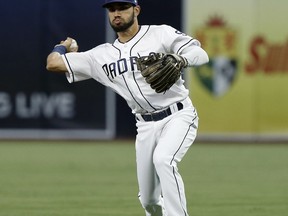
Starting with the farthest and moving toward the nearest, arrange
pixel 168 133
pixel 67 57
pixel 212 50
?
pixel 212 50
pixel 67 57
pixel 168 133

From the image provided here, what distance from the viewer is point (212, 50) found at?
17.2 metres

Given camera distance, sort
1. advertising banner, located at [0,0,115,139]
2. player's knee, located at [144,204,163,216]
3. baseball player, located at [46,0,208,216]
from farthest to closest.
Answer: advertising banner, located at [0,0,115,139]
player's knee, located at [144,204,163,216]
baseball player, located at [46,0,208,216]

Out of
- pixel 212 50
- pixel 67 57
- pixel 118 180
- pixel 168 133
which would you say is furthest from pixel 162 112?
pixel 212 50

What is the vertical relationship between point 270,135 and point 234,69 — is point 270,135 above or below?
below

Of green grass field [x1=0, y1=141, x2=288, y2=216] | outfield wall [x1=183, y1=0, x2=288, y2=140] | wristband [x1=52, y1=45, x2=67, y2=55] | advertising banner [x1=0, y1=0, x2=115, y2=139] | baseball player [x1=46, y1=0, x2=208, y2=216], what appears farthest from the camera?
advertising banner [x1=0, y1=0, x2=115, y2=139]

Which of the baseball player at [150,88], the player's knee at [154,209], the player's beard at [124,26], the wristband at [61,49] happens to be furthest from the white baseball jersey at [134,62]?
the player's knee at [154,209]

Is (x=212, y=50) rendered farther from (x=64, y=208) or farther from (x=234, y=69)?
(x=64, y=208)

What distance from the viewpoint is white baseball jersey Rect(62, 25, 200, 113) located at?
684cm

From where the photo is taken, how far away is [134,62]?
687cm

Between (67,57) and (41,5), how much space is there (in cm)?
1045

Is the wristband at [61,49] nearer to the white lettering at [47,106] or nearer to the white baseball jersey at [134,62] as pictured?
the white baseball jersey at [134,62]

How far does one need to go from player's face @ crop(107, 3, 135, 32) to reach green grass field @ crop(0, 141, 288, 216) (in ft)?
6.65

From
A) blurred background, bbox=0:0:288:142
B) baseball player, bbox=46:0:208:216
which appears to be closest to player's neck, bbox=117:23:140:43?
baseball player, bbox=46:0:208:216

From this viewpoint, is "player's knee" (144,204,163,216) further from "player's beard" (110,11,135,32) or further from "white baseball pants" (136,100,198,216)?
"player's beard" (110,11,135,32)
